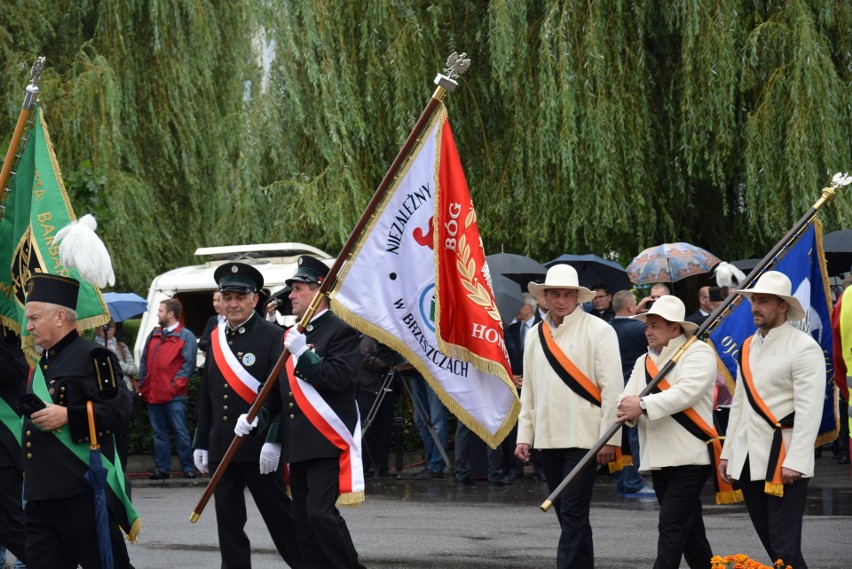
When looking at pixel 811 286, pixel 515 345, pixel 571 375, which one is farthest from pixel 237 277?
pixel 515 345

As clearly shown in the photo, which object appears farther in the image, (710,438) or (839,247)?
(839,247)

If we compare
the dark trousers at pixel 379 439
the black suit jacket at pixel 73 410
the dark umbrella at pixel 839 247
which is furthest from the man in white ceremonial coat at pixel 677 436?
the dark trousers at pixel 379 439

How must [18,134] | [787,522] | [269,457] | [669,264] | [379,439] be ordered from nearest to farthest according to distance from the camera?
[787,522]
[269,457]
[18,134]
[669,264]
[379,439]

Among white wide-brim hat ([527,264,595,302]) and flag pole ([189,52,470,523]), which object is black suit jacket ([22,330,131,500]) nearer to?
flag pole ([189,52,470,523])

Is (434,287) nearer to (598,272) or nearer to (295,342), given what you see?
(295,342)

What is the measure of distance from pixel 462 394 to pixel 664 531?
141cm

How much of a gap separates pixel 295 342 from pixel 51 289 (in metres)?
1.35

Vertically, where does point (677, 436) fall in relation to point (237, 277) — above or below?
below

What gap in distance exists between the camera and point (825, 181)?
1602cm

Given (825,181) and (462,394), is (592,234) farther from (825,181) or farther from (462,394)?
(462,394)

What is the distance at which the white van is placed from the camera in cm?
1791

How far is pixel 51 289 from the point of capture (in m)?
7.29

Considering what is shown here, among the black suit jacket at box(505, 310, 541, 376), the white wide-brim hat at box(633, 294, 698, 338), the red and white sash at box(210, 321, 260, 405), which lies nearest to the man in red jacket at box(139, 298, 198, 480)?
the black suit jacket at box(505, 310, 541, 376)

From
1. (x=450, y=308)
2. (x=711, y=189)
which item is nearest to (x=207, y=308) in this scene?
(x=711, y=189)
